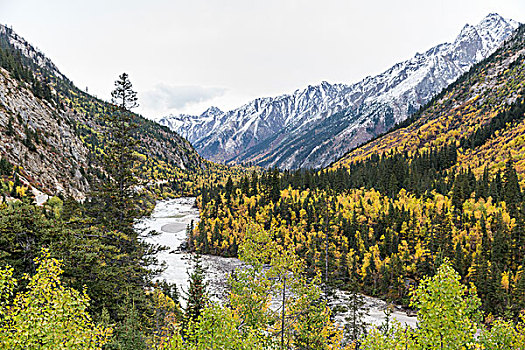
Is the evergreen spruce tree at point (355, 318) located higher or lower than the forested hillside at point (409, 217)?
lower

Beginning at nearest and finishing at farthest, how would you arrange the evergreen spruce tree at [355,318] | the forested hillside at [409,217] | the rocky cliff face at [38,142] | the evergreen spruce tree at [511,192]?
the evergreen spruce tree at [355,318]
the forested hillside at [409,217]
the evergreen spruce tree at [511,192]
the rocky cliff face at [38,142]

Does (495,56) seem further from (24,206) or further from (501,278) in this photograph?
(24,206)

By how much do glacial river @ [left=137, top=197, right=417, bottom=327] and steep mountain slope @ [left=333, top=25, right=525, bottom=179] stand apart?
1783 inches

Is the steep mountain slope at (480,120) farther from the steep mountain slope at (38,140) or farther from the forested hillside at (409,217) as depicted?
the steep mountain slope at (38,140)

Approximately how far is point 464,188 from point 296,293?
165 feet

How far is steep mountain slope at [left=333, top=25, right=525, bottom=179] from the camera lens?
79125 millimetres

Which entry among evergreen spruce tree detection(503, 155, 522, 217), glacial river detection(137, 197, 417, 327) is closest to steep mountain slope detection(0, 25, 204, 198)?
glacial river detection(137, 197, 417, 327)

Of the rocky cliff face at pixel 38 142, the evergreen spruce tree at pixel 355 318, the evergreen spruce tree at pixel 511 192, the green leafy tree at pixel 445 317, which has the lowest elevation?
the evergreen spruce tree at pixel 355 318

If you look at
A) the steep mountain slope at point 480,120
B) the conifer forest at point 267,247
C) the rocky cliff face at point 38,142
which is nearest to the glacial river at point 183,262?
the conifer forest at point 267,247

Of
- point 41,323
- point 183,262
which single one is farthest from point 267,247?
point 183,262

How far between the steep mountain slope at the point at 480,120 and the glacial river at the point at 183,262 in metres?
45.3

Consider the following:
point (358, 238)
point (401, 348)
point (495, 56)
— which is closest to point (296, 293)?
point (401, 348)

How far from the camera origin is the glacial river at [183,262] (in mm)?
39834

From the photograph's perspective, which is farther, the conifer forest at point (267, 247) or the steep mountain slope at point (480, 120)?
the steep mountain slope at point (480, 120)
